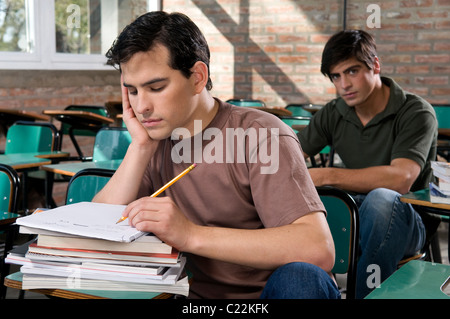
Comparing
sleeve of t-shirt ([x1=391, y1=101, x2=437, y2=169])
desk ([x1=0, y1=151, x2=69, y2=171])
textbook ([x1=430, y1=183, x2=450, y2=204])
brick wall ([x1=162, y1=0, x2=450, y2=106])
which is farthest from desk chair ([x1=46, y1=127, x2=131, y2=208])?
brick wall ([x1=162, y1=0, x2=450, y2=106])

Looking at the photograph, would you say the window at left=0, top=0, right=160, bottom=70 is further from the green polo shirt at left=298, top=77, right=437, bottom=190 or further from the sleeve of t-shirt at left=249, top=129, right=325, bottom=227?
the sleeve of t-shirt at left=249, top=129, right=325, bottom=227

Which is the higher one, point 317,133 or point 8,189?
point 317,133

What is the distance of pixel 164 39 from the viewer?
4.44 feet

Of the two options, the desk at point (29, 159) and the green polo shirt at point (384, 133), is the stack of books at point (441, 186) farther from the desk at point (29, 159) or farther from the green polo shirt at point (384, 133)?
the desk at point (29, 159)

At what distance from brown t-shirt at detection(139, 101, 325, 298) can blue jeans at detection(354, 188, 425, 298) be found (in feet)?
2.85

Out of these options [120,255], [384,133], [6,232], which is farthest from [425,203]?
[6,232]

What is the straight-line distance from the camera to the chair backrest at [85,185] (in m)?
2.07

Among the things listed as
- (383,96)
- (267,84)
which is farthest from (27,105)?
(383,96)

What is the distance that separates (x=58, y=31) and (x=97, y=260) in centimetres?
461

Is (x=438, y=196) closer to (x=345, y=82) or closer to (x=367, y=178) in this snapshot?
(x=367, y=178)

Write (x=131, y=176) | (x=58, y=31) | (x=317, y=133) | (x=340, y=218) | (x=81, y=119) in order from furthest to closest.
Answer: (x=58, y=31)
(x=81, y=119)
(x=317, y=133)
(x=340, y=218)
(x=131, y=176)

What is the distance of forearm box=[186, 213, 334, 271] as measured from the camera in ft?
3.90

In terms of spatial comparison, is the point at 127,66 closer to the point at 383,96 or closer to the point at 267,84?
the point at 383,96
